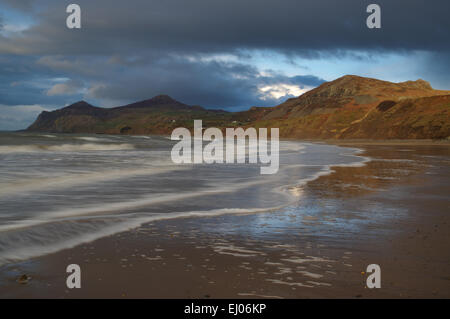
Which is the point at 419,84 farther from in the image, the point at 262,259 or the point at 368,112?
the point at 262,259

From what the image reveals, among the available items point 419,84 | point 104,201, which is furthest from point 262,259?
point 419,84

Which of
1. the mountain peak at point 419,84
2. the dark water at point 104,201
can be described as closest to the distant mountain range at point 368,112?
the mountain peak at point 419,84

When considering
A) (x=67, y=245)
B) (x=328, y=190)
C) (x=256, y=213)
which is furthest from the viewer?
(x=328, y=190)

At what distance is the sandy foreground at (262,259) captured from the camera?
4.00 m

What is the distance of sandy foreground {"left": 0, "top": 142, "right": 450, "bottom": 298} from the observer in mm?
4000

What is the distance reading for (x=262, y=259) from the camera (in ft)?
16.5

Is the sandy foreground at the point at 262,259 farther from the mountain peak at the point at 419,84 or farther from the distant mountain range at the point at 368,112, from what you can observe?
the mountain peak at the point at 419,84

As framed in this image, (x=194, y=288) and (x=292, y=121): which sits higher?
(x=292, y=121)

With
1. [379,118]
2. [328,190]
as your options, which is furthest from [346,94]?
[328,190]

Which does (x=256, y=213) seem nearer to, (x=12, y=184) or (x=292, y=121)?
(x=12, y=184)

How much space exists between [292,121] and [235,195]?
117049 mm

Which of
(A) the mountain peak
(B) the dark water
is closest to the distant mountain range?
(A) the mountain peak

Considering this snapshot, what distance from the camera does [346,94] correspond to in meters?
145

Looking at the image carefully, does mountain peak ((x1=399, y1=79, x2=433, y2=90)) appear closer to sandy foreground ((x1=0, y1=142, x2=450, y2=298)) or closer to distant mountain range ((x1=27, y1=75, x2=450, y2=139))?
distant mountain range ((x1=27, y1=75, x2=450, y2=139))
